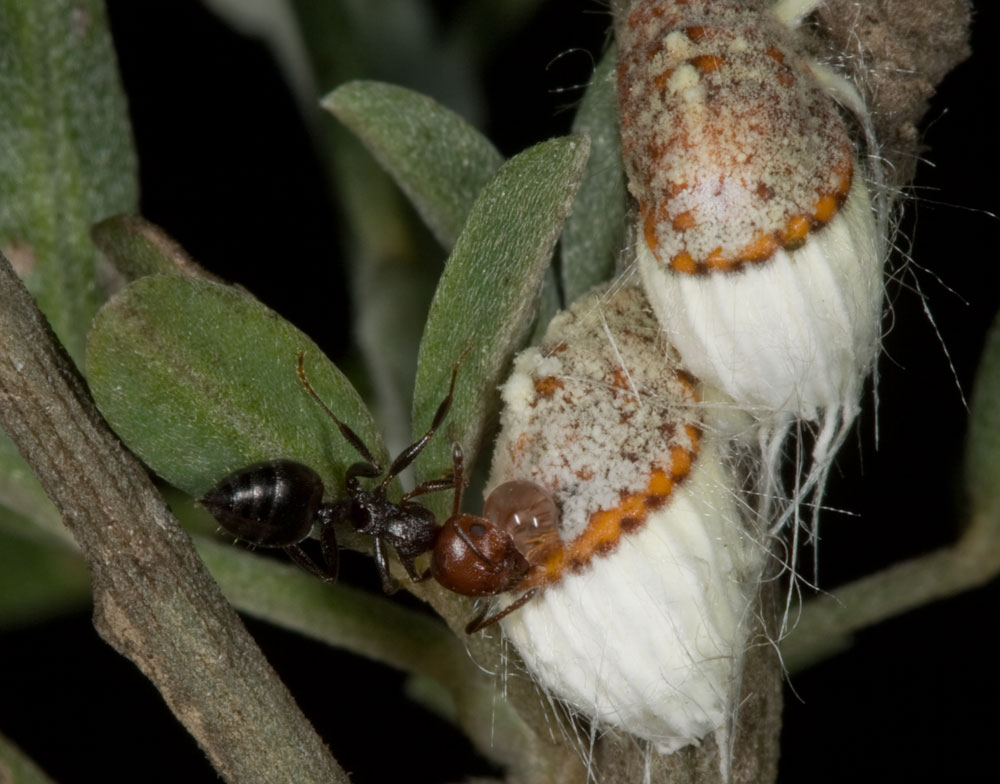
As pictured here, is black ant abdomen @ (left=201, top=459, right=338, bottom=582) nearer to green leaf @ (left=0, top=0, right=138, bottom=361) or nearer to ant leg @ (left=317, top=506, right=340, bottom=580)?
ant leg @ (left=317, top=506, right=340, bottom=580)

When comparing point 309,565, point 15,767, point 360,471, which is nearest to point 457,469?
point 360,471

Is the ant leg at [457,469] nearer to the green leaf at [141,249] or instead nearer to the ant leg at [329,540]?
the ant leg at [329,540]

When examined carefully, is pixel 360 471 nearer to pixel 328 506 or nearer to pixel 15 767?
pixel 328 506

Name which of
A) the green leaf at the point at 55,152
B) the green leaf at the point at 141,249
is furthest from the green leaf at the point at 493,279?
the green leaf at the point at 55,152

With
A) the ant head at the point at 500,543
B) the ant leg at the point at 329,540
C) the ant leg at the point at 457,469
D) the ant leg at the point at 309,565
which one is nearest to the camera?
the ant head at the point at 500,543

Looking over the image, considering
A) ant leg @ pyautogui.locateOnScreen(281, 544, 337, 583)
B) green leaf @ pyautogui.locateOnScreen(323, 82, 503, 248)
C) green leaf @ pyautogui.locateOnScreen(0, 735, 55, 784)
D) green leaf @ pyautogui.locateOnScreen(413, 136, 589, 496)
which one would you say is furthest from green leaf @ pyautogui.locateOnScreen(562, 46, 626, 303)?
green leaf @ pyautogui.locateOnScreen(0, 735, 55, 784)
